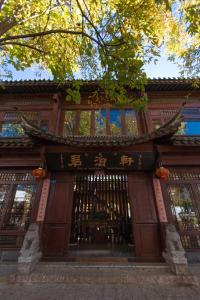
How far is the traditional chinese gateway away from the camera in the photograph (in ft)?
17.9

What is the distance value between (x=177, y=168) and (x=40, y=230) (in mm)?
4912

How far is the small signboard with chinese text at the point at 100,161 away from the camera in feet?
19.1

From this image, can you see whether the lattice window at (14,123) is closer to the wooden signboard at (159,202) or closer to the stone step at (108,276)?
the wooden signboard at (159,202)

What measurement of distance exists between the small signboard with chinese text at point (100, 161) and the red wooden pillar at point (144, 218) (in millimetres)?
492

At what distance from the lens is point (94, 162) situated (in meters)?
5.96

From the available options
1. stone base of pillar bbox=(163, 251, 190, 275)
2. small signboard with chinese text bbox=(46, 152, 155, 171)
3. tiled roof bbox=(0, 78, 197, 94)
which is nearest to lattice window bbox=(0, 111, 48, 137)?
tiled roof bbox=(0, 78, 197, 94)

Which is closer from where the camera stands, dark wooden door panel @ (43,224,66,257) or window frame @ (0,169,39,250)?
dark wooden door panel @ (43,224,66,257)

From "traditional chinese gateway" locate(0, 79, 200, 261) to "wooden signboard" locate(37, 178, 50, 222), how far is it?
0.03 metres

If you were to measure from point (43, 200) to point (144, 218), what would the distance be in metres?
3.24

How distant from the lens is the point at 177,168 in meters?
6.34

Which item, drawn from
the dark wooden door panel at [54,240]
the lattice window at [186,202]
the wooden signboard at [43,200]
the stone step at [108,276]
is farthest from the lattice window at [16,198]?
the lattice window at [186,202]

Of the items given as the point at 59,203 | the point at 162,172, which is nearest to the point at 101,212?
the point at 59,203

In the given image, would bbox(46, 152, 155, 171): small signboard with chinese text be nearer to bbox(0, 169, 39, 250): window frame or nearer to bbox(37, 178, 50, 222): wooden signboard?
bbox(37, 178, 50, 222): wooden signboard

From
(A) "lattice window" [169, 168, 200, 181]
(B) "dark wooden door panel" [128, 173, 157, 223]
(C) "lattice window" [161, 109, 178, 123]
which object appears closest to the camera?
(B) "dark wooden door panel" [128, 173, 157, 223]
